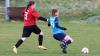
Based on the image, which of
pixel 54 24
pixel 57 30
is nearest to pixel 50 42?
pixel 57 30

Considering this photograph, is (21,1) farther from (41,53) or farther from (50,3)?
(41,53)

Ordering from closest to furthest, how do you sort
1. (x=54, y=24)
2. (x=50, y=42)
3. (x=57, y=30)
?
(x=54, y=24)
(x=57, y=30)
(x=50, y=42)

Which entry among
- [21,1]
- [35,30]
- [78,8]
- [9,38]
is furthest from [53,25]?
[21,1]

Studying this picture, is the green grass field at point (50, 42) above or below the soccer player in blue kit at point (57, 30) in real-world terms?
below

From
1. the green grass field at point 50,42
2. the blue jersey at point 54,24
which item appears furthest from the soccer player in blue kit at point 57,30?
the green grass field at point 50,42

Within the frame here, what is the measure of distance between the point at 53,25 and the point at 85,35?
6570 mm

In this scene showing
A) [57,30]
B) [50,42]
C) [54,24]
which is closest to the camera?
[54,24]

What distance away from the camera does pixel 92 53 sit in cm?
1390

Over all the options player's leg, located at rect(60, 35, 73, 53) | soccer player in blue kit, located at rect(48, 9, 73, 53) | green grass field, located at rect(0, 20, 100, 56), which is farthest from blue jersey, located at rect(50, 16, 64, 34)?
green grass field, located at rect(0, 20, 100, 56)

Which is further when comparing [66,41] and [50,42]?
[50,42]

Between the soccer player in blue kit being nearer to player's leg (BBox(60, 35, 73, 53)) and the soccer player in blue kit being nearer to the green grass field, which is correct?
player's leg (BBox(60, 35, 73, 53))

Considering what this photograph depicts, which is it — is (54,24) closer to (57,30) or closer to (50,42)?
(57,30)

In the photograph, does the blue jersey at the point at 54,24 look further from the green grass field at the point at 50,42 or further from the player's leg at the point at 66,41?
the green grass field at the point at 50,42

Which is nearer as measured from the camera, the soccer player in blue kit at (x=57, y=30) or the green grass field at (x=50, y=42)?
the soccer player in blue kit at (x=57, y=30)
